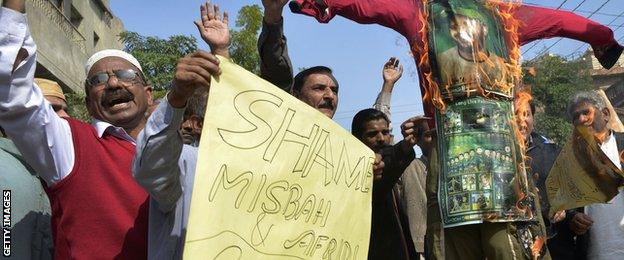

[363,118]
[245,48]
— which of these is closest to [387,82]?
[363,118]

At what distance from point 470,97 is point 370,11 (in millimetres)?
680

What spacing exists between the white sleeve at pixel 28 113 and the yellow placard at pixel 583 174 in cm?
291

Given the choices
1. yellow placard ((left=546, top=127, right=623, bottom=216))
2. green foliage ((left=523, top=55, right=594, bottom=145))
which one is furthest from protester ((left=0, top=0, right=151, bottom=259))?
green foliage ((left=523, top=55, right=594, bottom=145))

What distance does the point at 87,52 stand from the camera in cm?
2294

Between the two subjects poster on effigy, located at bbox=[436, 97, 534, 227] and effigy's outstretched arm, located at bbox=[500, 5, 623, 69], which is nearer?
→ poster on effigy, located at bbox=[436, 97, 534, 227]

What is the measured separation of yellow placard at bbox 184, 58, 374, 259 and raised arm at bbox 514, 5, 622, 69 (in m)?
1.52

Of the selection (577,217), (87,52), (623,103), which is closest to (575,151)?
(577,217)

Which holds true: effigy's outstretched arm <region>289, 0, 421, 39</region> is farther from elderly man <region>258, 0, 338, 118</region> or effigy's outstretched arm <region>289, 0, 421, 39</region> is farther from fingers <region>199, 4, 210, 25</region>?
fingers <region>199, 4, 210, 25</region>

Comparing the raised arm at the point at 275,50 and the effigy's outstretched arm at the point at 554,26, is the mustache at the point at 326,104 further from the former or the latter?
the effigy's outstretched arm at the point at 554,26

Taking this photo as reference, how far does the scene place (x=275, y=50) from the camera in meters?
3.50

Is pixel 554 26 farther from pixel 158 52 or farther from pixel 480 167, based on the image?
pixel 158 52

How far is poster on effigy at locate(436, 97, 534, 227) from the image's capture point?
3.31 meters

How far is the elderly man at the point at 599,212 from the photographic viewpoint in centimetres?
454

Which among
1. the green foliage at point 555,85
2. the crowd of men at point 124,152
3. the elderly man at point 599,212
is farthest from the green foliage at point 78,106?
the green foliage at point 555,85
